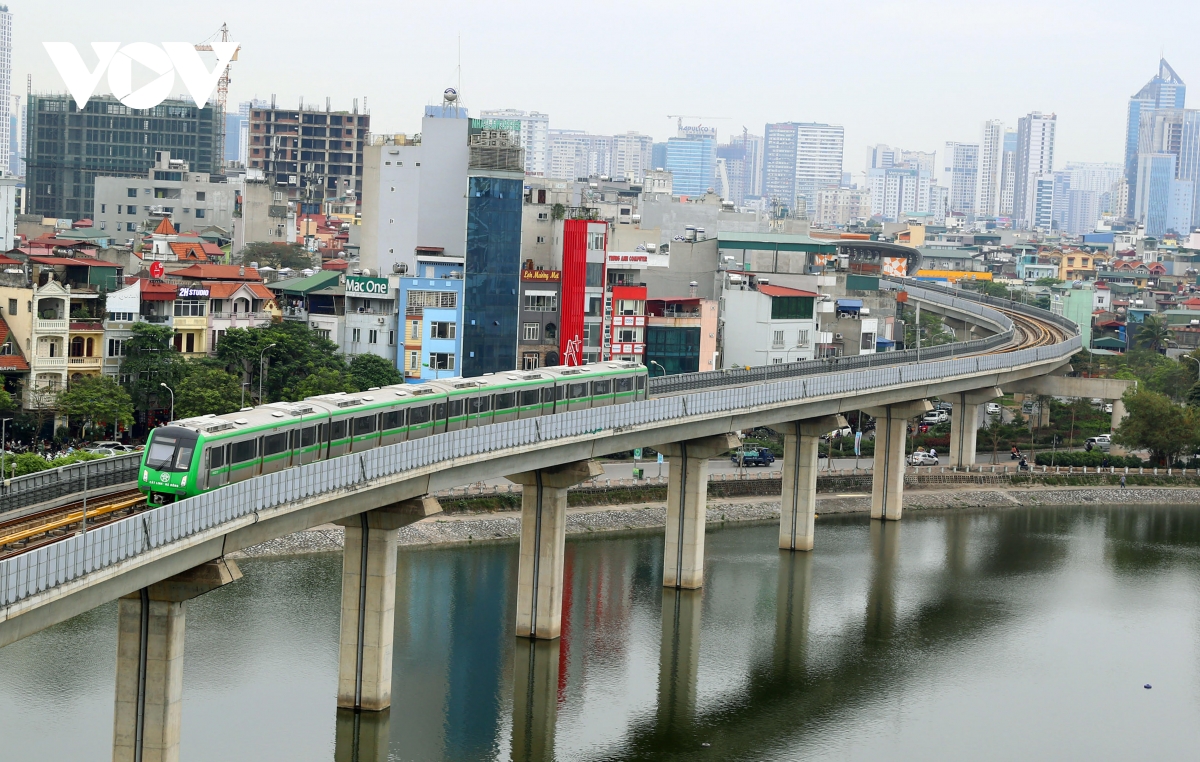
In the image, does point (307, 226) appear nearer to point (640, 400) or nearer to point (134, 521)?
point (640, 400)

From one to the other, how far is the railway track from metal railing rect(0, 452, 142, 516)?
48cm

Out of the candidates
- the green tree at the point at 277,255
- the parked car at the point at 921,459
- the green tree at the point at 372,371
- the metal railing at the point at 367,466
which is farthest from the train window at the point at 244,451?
the green tree at the point at 277,255

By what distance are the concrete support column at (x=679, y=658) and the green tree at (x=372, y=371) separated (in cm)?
2391

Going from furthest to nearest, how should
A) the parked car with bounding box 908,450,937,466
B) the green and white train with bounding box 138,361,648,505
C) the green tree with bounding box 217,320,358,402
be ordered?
the parked car with bounding box 908,450,937,466
the green tree with bounding box 217,320,358,402
the green and white train with bounding box 138,361,648,505

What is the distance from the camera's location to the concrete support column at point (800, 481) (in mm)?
70562

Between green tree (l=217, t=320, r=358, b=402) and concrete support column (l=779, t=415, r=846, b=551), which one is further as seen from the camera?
green tree (l=217, t=320, r=358, b=402)

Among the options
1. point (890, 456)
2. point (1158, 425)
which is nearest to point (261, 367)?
point (890, 456)

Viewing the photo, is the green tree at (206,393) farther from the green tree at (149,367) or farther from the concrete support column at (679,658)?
the concrete support column at (679,658)

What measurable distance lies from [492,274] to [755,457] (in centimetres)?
1696

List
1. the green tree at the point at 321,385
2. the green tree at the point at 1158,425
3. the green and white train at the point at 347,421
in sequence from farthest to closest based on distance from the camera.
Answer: the green tree at the point at 1158,425
the green tree at the point at 321,385
the green and white train at the point at 347,421

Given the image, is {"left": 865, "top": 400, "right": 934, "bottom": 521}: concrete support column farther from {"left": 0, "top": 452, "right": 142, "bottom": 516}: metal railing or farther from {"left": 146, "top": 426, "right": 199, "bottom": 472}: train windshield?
{"left": 146, "top": 426, "right": 199, "bottom": 472}: train windshield

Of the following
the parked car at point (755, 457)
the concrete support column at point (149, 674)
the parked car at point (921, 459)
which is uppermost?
the concrete support column at point (149, 674)

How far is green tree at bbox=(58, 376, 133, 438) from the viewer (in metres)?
Answer: 71.1

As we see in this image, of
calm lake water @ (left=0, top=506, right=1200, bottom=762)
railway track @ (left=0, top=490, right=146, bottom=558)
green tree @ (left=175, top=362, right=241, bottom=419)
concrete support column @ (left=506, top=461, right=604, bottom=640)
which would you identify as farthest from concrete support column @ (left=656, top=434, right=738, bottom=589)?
railway track @ (left=0, top=490, right=146, bottom=558)
